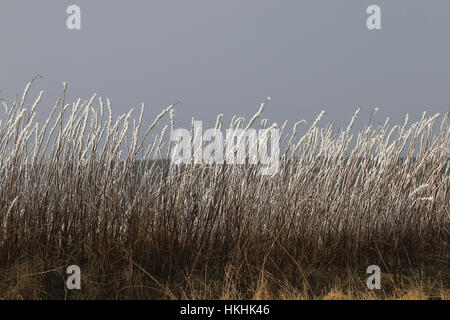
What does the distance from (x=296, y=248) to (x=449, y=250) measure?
1.14 m

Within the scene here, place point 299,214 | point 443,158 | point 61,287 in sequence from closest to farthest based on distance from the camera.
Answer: point 61,287
point 299,214
point 443,158

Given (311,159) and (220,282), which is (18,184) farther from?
(311,159)

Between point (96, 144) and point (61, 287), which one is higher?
point (96, 144)

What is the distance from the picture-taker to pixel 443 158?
3367mm

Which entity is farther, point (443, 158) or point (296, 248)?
point (443, 158)

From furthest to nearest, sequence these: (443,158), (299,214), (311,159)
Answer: (443,158) < (311,159) < (299,214)

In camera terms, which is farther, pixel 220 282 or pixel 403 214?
pixel 403 214

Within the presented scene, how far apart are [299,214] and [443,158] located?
1174mm

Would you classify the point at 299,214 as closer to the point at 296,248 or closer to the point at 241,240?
the point at 296,248

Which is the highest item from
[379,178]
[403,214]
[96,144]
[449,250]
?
[96,144]
